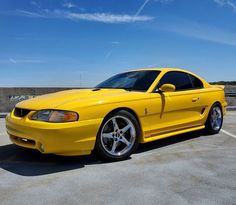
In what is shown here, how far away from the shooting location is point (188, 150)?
520 cm

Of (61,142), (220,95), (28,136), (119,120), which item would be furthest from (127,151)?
(220,95)

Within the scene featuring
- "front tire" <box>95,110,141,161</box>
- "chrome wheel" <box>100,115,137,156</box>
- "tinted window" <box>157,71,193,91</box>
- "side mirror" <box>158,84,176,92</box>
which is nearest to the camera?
"front tire" <box>95,110,141,161</box>

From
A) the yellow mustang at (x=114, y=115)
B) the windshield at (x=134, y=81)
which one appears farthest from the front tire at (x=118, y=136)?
the windshield at (x=134, y=81)

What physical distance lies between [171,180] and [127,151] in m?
1.12

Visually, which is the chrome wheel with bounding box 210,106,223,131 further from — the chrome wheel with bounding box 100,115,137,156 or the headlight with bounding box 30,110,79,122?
the headlight with bounding box 30,110,79,122

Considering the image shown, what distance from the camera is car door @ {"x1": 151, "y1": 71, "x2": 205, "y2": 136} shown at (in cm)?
518

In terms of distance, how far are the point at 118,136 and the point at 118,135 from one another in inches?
0.6

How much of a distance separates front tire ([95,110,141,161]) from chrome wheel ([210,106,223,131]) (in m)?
2.38

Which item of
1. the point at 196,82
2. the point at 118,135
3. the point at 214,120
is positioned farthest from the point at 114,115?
the point at 214,120

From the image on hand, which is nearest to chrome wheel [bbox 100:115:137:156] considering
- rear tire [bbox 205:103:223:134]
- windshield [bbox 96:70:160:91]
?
windshield [bbox 96:70:160:91]

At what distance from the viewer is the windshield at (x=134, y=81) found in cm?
538

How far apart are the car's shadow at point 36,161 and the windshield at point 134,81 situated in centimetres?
103

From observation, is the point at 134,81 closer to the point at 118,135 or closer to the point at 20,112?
the point at 118,135

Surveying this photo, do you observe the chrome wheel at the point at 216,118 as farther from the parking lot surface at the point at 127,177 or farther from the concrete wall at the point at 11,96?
the concrete wall at the point at 11,96
